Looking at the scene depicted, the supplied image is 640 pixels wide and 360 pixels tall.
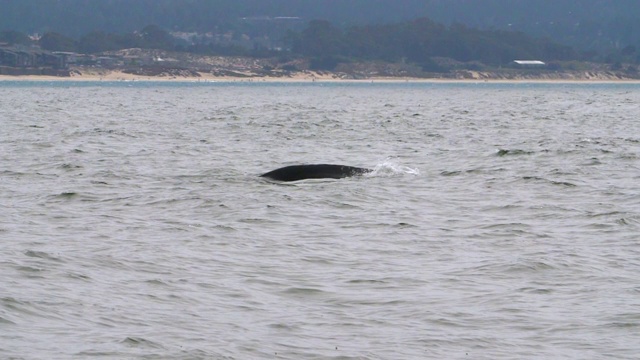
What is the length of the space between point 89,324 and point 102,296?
1.38 metres

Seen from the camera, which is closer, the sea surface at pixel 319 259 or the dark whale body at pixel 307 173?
the sea surface at pixel 319 259

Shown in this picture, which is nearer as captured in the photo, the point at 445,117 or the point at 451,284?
the point at 451,284

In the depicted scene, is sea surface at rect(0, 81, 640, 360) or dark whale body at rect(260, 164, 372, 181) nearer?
sea surface at rect(0, 81, 640, 360)

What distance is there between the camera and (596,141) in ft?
133

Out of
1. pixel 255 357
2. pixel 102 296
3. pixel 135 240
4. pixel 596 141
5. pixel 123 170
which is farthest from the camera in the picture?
pixel 596 141

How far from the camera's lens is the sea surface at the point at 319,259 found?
1209 cm

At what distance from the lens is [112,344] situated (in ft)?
38.2

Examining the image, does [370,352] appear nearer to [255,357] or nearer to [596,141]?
[255,357]

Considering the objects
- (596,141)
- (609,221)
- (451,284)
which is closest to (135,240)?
(451,284)

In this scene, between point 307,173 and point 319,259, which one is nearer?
point 319,259

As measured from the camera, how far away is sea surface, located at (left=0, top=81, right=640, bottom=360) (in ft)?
39.7

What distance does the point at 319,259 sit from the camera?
16359 mm

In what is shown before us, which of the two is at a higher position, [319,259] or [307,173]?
[319,259]

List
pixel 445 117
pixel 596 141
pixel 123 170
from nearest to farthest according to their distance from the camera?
pixel 123 170 → pixel 596 141 → pixel 445 117
